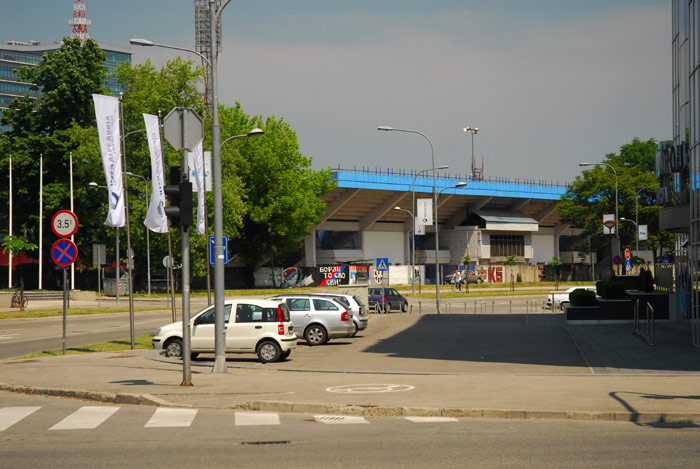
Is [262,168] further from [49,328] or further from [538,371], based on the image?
[538,371]

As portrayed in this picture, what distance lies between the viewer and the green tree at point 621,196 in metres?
76.3

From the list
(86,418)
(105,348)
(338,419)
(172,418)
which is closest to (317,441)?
(338,419)

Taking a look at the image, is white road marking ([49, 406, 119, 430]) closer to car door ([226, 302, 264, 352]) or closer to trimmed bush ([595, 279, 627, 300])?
car door ([226, 302, 264, 352])

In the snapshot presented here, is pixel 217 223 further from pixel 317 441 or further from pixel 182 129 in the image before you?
pixel 317 441

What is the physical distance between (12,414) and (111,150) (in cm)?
1968

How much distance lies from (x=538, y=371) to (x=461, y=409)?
22.6 feet

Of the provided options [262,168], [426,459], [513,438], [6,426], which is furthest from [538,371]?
[262,168]

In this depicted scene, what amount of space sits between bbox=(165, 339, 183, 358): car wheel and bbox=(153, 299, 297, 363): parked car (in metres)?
0.83

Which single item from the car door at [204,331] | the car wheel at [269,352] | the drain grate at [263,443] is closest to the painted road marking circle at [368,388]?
the drain grate at [263,443]

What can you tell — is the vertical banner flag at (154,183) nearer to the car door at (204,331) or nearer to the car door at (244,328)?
the car door at (204,331)

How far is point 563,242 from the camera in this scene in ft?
370

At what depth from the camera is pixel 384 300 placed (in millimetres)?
45094

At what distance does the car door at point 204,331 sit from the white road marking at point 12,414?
8.27 m

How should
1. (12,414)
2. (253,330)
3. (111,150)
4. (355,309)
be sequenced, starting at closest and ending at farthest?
(12,414) → (253,330) → (355,309) → (111,150)
